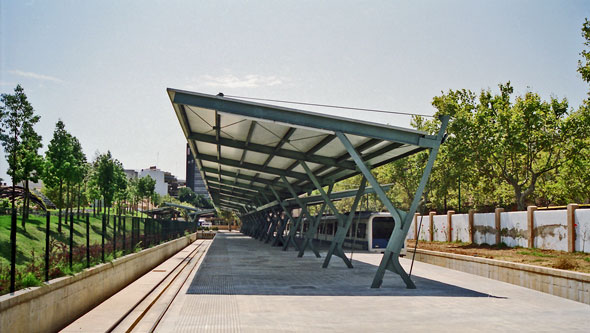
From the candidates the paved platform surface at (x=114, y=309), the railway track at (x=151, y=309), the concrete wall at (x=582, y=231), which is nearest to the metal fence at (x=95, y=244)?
the paved platform surface at (x=114, y=309)

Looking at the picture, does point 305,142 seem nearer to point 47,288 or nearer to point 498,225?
point 47,288

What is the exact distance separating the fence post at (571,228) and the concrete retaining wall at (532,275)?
4.42m

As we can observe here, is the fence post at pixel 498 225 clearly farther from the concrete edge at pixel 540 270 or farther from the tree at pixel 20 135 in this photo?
the tree at pixel 20 135

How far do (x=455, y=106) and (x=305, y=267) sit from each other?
20082 millimetres

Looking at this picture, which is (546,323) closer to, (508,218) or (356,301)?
(356,301)

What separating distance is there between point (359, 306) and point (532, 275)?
6.19 m

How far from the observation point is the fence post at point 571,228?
67.2ft

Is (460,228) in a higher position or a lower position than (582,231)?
lower

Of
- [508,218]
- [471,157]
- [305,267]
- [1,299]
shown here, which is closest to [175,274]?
[305,267]

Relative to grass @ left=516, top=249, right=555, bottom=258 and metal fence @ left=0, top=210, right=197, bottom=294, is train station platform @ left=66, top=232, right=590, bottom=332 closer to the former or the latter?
metal fence @ left=0, top=210, right=197, bottom=294

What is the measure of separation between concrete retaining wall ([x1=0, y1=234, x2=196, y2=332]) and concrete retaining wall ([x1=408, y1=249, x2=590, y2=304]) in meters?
10.7

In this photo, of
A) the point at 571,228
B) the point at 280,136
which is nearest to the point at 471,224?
the point at 571,228

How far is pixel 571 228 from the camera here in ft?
67.3

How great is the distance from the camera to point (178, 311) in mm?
10352
